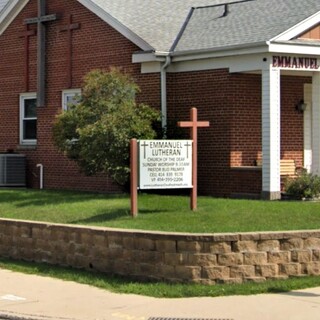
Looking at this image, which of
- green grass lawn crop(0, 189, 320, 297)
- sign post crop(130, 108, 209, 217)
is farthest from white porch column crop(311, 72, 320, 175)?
sign post crop(130, 108, 209, 217)

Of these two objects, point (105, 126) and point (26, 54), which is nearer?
point (105, 126)

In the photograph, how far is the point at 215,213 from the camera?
44.4ft

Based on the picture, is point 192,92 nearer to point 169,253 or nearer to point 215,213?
point 215,213

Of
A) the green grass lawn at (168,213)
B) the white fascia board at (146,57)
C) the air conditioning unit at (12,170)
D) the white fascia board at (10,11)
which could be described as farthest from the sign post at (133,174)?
the white fascia board at (10,11)

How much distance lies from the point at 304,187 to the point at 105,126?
4.35m

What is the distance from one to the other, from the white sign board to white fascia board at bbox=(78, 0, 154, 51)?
18.1 ft

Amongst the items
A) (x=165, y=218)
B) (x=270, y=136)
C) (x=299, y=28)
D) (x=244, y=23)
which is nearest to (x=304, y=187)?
(x=270, y=136)

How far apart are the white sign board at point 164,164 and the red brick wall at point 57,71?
5.31 m

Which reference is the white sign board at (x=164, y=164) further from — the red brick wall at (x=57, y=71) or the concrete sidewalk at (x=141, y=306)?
the red brick wall at (x=57, y=71)

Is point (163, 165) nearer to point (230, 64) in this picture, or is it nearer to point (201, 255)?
point (201, 255)

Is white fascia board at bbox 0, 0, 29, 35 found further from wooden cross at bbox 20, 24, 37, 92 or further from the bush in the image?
the bush

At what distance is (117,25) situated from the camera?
19656 millimetres

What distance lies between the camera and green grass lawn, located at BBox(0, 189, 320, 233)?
12531mm

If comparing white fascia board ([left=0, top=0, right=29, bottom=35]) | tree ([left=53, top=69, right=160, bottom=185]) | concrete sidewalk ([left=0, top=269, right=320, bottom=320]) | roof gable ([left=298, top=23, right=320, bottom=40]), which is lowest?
concrete sidewalk ([left=0, top=269, right=320, bottom=320])
